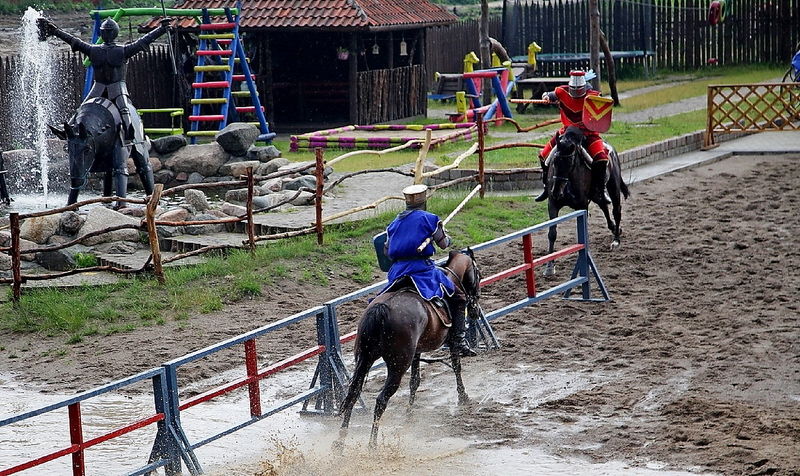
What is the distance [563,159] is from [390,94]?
1208 centimetres

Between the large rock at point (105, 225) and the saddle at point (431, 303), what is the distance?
604 centimetres

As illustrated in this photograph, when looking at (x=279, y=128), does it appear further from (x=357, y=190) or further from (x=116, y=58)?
(x=116, y=58)

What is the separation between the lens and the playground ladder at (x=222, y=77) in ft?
69.1

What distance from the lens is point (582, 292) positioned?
39.8 feet

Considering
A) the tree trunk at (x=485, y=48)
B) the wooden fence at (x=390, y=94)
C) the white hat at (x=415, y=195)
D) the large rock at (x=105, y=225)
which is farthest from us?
the tree trunk at (x=485, y=48)

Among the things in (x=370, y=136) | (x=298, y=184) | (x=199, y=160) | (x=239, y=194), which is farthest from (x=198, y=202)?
(x=370, y=136)

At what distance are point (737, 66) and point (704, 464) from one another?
87.5 feet

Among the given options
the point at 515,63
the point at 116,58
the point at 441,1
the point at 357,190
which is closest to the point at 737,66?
the point at 515,63

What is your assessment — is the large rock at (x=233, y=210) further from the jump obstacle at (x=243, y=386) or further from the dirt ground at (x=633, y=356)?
the jump obstacle at (x=243, y=386)

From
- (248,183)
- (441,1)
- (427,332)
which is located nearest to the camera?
(427,332)

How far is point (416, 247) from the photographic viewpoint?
330 inches

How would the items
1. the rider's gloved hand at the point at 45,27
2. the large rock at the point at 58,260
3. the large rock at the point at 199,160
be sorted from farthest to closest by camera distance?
the large rock at the point at 199,160 → the rider's gloved hand at the point at 45,27 → the large rock at the point at 58,260

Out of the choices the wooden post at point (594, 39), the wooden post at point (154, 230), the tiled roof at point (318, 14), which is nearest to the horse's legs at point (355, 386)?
the wooden post at point (154, 230)

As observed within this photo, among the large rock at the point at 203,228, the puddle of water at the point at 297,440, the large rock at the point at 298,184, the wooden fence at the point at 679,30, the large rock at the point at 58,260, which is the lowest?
the puddle of water at the point at 297,440
